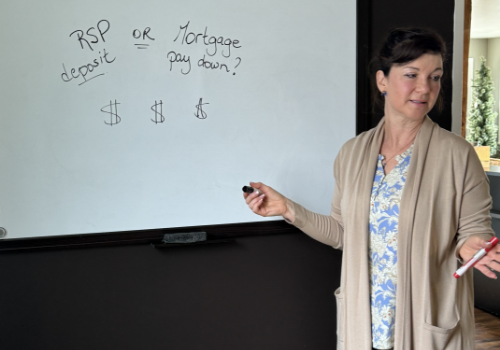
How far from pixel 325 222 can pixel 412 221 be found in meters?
0.37

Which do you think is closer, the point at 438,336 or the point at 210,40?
the point at 438,336

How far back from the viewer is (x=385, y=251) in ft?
4.96

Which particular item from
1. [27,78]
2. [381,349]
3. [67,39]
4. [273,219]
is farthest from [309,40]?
[381,349]

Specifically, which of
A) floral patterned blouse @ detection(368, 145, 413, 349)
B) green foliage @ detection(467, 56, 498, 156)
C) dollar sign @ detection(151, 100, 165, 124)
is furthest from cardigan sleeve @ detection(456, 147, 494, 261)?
green foliage @ detection(467, 56, 498, 156)

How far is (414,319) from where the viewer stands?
4.79 feet

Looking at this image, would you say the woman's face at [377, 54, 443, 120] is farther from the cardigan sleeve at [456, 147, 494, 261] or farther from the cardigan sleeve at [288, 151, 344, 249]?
the cardigan sleeve at [288, 151, 344, 249]

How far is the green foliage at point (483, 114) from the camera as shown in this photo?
30.3 ft

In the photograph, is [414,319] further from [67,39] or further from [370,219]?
[67,39]

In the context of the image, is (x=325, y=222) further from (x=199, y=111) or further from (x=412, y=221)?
(x=199, y=111)

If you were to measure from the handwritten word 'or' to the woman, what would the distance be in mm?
636

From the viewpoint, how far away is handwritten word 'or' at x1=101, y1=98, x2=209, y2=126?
5.70 feet

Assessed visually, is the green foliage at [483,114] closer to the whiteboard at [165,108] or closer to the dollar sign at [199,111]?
the whiteboard at [165,108]

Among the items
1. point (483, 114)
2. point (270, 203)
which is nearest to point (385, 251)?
point (270, 203)

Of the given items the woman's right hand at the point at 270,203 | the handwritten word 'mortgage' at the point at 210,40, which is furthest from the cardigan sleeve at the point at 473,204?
the handwritten word 'mortgage' at the point at 210,40
